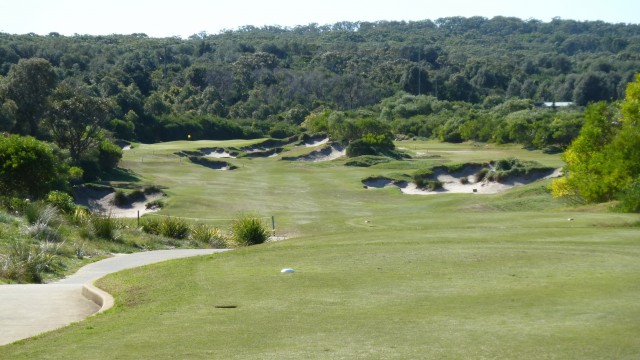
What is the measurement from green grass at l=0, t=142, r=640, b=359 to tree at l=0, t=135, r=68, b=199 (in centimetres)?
2086

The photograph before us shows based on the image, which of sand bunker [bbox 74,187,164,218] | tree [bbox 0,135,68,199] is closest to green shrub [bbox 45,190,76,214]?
tree [bbox 0,135,68,199]

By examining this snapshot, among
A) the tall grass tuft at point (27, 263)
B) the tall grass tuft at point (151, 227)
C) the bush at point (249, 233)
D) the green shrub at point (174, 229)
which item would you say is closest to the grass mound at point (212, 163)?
the tall grass tuft at point (151, 227)

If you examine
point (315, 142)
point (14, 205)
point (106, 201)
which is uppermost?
point (14, 205)

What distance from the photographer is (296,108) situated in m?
163

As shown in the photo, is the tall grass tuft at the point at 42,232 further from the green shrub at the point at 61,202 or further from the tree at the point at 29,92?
the tree at the point at 29,92

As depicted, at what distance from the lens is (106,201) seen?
64.2 m

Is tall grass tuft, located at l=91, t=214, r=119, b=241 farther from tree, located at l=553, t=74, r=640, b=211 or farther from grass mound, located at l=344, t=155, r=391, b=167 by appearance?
grass mound, located at l=344, t=155, r=391, b=167

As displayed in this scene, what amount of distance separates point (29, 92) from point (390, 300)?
8075 cm

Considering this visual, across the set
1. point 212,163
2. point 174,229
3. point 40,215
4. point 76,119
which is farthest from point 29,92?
point 40,215

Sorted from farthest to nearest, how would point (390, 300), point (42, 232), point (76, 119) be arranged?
point (76, 119) → point (42, 232) → point (390, 300)

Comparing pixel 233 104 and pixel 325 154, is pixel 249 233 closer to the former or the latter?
pixel 325 154

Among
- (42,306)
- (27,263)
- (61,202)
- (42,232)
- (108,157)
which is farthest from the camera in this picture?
(108,157)

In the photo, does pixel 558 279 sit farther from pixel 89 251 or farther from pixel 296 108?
pixel 296 108

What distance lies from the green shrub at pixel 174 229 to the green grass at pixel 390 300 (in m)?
11.5
